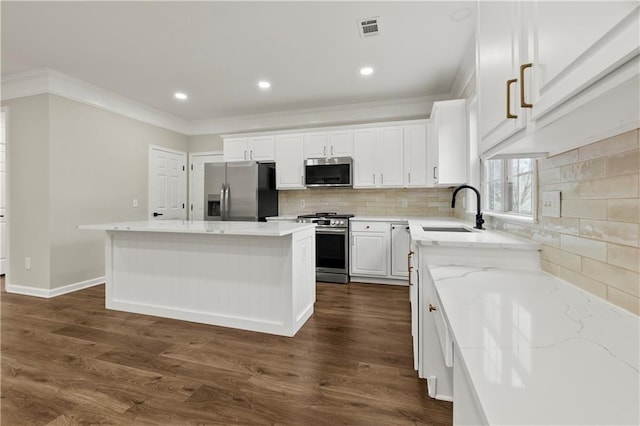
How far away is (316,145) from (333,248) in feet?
5.10

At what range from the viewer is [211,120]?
5375mm

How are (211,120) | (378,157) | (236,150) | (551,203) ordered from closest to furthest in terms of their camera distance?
(551,203), (378,157), (236,150), (211,120)

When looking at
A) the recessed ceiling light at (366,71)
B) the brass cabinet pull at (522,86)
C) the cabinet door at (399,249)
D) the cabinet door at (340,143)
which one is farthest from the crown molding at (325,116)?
the brass cabinet pull at (522,86)

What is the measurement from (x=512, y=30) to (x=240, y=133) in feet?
15.4

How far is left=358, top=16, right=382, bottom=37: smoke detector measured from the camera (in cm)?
248

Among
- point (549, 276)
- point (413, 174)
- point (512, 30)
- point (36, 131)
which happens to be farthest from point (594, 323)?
point (36, 131)

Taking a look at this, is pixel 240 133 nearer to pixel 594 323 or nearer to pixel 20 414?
pixel 20 414

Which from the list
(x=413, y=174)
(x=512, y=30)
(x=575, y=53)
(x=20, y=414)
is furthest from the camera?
(x=413, y=174)

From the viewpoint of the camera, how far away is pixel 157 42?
282cm

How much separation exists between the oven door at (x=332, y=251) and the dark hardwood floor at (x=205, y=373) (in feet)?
3.70

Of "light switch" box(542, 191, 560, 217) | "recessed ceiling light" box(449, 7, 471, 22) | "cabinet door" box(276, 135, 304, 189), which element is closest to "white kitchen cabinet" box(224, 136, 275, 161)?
"cabinet door" box(276, 135, 304, 189)

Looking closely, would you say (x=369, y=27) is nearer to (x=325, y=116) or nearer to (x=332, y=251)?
(x=325, y=116)

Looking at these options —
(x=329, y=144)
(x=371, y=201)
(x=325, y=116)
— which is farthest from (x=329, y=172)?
(x=325, y=116)

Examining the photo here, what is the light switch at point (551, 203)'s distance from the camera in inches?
50.2
